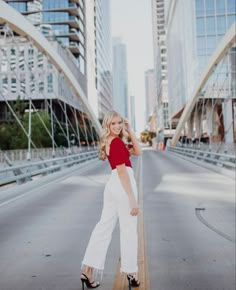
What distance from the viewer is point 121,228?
3283 millimetres

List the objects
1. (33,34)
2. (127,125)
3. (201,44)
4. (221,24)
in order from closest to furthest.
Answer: (127,125) < (33,34) < (201,44) < (221,24)

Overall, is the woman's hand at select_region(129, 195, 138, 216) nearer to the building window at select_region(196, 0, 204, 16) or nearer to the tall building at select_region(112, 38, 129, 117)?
the tall building at select_region(112, 38, 129, 117)

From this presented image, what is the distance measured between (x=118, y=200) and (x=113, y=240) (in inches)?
91.9

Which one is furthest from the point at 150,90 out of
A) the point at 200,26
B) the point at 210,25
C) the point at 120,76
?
the point at 120,76

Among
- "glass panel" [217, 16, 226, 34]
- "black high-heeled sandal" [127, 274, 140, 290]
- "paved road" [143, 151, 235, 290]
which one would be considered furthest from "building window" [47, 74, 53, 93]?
"black high-heeled sandal" [127, 274, 140, 290]

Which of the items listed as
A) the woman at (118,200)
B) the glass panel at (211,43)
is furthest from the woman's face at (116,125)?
the glass panel at (211,43)

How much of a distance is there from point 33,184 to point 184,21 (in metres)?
57.6

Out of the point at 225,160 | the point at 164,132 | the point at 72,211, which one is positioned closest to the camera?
the point at 72,211

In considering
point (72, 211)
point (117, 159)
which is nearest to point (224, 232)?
point (72, 211)

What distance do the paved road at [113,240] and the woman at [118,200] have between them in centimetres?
35

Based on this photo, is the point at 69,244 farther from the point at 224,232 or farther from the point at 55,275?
the point at 224,232

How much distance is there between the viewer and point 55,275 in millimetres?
3869

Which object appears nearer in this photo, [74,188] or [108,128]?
[108,128]

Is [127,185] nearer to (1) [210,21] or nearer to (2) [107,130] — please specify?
(2) [107,130]
